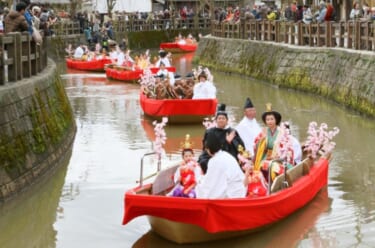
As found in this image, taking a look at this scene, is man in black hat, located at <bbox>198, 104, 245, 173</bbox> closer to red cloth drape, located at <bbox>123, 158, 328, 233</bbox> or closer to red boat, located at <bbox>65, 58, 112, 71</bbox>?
red cloth drape, located at <bbox>123, 158, 328, 233</bbox>

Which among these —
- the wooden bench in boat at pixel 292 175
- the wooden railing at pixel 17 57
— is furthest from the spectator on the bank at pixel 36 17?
the wooden bench in boat at pixel 292 175

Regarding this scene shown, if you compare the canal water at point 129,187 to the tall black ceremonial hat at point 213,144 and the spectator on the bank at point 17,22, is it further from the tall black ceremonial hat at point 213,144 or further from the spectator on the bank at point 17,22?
the spectator on the bank at point 17,22

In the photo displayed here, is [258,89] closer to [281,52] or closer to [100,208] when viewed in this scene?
[281,52]

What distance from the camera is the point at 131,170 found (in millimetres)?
14938

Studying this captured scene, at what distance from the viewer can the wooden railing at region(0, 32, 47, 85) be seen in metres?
13.2

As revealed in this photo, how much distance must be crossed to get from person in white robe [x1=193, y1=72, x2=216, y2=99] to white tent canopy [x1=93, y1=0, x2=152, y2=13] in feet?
149

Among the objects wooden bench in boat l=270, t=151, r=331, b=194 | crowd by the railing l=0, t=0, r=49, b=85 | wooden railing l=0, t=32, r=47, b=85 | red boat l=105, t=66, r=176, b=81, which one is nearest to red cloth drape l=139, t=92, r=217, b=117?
crowd by the railing l=0, t=0, r=49, b=85

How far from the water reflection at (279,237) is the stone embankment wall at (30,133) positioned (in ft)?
8.14

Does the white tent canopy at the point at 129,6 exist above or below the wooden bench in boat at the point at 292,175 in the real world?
above

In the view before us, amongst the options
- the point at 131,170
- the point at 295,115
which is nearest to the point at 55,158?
the point at 131,170

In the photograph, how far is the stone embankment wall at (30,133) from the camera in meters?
12.0

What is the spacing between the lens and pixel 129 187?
13516mm

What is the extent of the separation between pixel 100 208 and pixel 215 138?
3058 millimetres

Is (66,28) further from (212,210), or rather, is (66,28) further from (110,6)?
(212,210)
